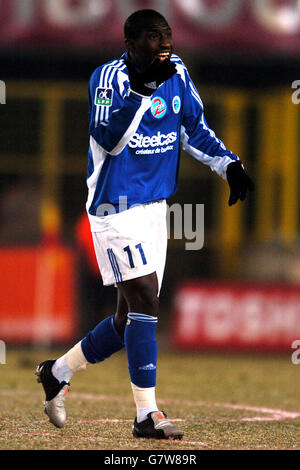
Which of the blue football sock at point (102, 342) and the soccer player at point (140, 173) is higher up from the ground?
the soccer player at point (140, 173)

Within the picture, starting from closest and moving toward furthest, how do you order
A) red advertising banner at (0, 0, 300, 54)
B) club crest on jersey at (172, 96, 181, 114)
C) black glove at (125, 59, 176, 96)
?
black glove at (125, 59, 176, 96), club crest on jersey at (172, 96, 181, 114), red advertising banner at (0, 0, 300, 54)

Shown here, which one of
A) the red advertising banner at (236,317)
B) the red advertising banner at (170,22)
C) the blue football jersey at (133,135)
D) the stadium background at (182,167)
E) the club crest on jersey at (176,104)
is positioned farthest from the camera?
the red advertising banner at (170,22)

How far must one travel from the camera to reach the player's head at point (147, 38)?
17.3 feet

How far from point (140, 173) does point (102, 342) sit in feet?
3.24

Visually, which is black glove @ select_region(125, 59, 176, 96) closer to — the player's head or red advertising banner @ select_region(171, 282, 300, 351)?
the player's head

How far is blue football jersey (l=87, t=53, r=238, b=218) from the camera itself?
5.31 m

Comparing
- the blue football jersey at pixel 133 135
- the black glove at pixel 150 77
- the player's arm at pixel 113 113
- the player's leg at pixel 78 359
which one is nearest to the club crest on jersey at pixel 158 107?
the blue football jersey at pixel 133 135

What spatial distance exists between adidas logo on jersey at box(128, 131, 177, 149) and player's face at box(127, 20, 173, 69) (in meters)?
0.36

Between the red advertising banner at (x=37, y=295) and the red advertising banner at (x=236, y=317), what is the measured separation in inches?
47.5

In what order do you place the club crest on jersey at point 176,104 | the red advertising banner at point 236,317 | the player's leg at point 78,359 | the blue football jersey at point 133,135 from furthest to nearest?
the red advertising banner at point 236,317 < the player's leg at point 78,359 < the club crest on jersey at point 176,104 < the blue football jersey at point 133,135

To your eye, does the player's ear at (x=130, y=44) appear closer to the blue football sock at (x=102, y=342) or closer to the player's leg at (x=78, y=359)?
the player's leg at (x=78, y=359)

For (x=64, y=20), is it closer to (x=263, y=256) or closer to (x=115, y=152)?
(x=263, y=256)

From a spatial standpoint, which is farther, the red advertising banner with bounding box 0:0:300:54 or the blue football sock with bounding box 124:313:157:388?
the red advertising banner with bounding box 0:0:300:54

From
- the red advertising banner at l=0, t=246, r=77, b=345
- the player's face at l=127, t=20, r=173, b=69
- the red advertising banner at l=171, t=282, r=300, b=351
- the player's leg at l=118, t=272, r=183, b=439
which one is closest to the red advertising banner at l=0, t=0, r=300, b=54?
the red advertising banner at l=0, t=246, r=77, b=345
